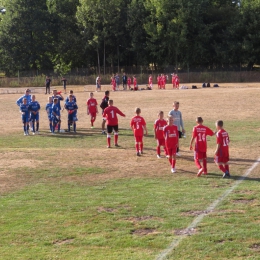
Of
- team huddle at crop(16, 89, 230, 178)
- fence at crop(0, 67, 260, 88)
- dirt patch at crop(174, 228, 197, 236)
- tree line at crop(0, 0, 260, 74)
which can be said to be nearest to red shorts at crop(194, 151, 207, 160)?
team huddle at crop(16, 89, 230, 178)

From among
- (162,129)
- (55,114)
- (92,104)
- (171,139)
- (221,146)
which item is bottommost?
(221,146)

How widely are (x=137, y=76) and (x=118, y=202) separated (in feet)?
184

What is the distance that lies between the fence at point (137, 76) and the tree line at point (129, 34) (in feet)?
8.55

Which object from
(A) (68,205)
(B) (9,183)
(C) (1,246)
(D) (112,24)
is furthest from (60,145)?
(D) (112,24)

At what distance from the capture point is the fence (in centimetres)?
6347

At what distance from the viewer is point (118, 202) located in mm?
11586

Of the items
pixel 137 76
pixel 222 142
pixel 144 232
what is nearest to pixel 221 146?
pixel 222 142

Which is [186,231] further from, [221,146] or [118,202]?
[221,146]

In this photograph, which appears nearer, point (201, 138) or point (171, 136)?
point (201, 138)

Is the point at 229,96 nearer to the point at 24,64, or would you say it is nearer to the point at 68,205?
the point at 68,205

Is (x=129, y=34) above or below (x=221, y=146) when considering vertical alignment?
above

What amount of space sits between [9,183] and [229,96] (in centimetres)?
2757

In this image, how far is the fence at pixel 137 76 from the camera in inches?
2499

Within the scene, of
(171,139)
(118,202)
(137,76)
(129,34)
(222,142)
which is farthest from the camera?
(129,34)
